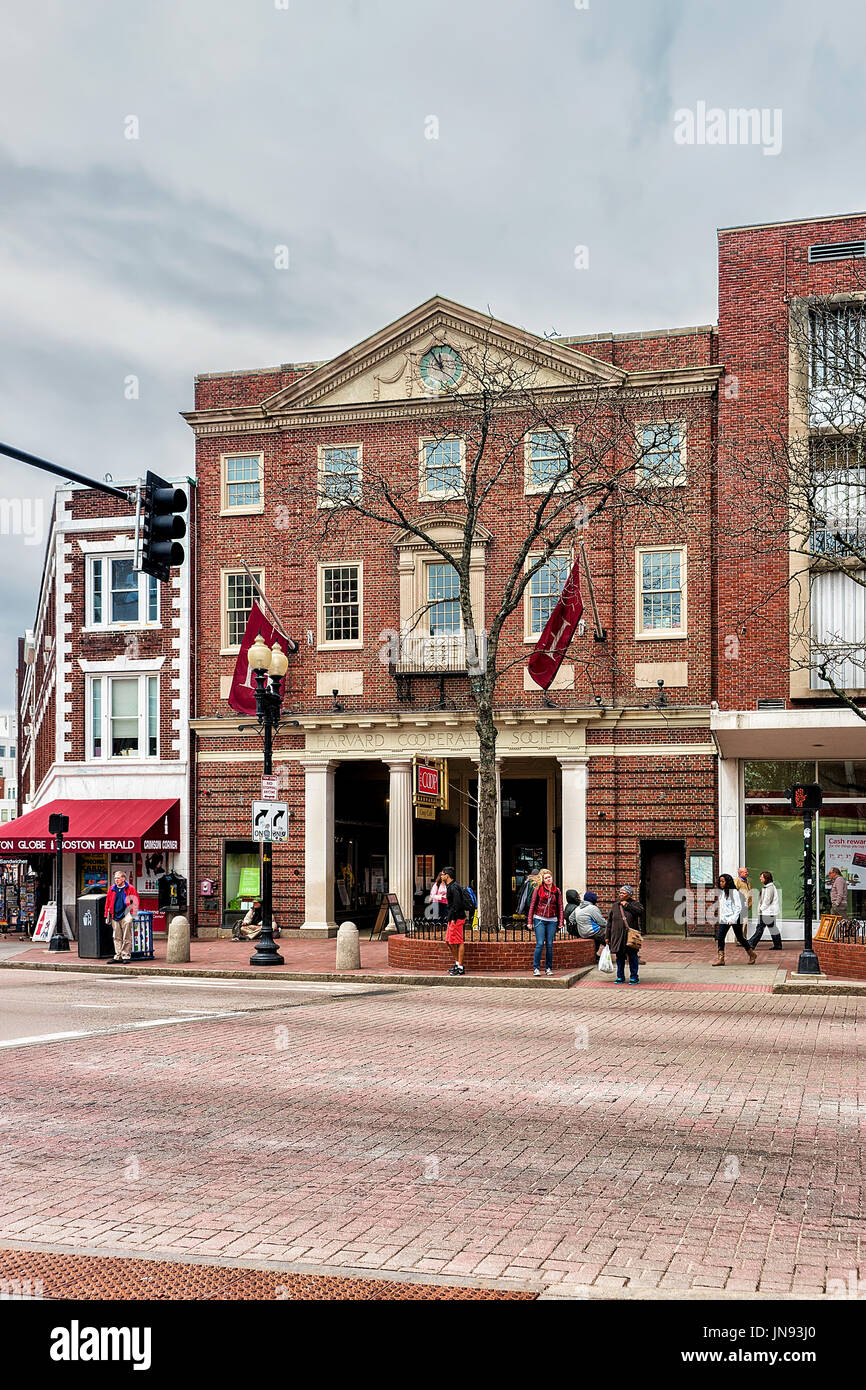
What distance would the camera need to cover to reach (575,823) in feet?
99.4

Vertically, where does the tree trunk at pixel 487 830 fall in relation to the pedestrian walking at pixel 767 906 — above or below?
above

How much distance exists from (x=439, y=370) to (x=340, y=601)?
6160 millimetres

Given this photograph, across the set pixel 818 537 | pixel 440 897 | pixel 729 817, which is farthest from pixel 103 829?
pixel 818 537

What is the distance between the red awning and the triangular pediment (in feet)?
35.3

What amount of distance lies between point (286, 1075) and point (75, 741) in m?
25.2

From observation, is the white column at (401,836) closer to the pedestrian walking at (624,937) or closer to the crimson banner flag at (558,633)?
the crimson banner flag at (558,633)

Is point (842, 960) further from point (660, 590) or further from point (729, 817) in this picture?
point (660, 590)

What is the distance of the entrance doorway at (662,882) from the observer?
98.0 feet

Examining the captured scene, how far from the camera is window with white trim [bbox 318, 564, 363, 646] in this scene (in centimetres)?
3256

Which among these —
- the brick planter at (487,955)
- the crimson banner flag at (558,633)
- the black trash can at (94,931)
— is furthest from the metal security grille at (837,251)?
the black trash can at (94,931)

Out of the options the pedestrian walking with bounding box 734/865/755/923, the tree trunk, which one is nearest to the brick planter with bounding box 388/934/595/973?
the tree trunk

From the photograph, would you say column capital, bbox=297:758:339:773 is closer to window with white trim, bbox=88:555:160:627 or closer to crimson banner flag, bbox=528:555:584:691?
window with white trim, bbox=88:555:160:627

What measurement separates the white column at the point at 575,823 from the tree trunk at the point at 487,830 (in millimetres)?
6688

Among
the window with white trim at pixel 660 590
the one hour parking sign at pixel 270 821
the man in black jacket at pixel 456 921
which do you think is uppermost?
the window with white trim at pixel 660 590
